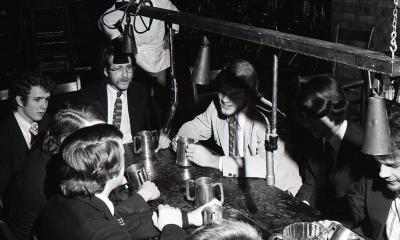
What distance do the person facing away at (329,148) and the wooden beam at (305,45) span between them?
1052mm

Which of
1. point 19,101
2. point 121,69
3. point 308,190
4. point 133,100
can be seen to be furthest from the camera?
point 133,100

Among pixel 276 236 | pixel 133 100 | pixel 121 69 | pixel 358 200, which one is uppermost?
pixel 121 69

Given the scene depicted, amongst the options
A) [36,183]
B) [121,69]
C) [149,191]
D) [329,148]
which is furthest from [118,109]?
[329,148]

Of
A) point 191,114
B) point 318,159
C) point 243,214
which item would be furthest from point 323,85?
point 191,114

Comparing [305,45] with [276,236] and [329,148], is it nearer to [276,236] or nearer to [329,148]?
[276,236]

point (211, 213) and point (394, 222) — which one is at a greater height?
A: point (211, 213)

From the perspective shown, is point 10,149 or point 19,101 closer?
point 10,149

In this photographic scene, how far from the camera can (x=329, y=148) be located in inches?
119

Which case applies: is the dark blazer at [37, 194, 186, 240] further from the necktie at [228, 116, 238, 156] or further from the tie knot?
the tie knot

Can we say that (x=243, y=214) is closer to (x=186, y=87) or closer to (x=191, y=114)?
(x=191, y=114)

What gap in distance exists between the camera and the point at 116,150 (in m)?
2.13

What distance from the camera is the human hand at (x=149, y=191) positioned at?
8.13ft

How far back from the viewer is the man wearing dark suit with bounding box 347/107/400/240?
2162 mm

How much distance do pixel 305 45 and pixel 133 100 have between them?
8.01ft
